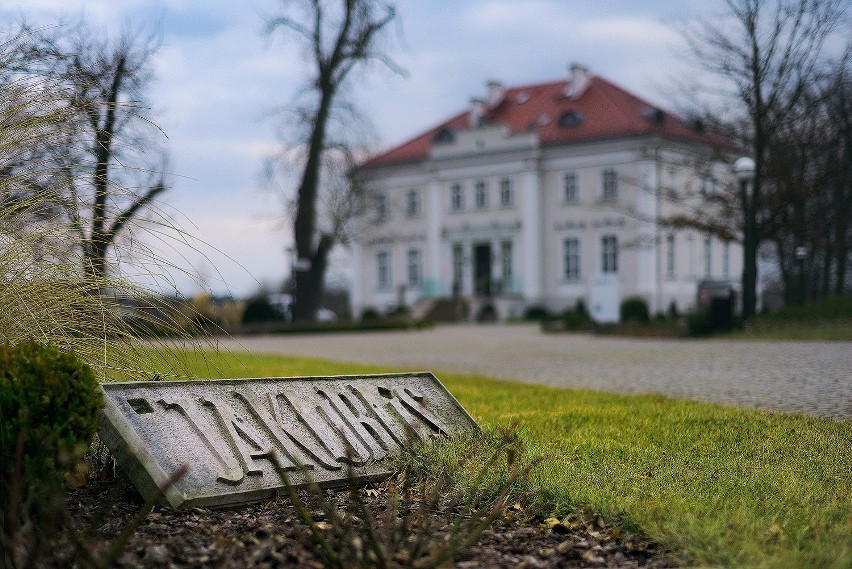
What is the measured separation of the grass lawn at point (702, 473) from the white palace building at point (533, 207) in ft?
101

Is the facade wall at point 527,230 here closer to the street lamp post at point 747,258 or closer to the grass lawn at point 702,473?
the street lamp post at point 747,258

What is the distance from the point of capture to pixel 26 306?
13.8ft

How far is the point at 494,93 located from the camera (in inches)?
1791

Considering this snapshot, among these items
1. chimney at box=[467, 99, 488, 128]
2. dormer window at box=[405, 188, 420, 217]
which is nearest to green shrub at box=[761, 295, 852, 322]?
chimney at box=[467, 99, 488, 128]

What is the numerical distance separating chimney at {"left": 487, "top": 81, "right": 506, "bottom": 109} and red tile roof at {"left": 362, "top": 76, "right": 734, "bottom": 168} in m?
0.22

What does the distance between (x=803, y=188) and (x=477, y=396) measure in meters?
16.3

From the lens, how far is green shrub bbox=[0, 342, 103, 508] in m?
3.36

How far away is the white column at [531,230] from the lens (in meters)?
41.6

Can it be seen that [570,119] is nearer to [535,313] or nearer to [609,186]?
[609,186]

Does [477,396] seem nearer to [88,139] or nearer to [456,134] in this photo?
[88,139]

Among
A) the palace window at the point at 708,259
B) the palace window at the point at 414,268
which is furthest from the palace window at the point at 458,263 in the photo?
the palace window at the point at 708,259

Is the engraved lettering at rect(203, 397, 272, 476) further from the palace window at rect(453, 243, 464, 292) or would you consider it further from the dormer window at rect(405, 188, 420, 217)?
the dormer window at rect(405, 188, 420, 217)

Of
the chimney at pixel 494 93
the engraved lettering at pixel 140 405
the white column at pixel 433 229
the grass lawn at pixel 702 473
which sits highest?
the chimney at pixel 494 93

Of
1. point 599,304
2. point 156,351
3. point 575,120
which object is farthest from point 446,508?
point 575,120
